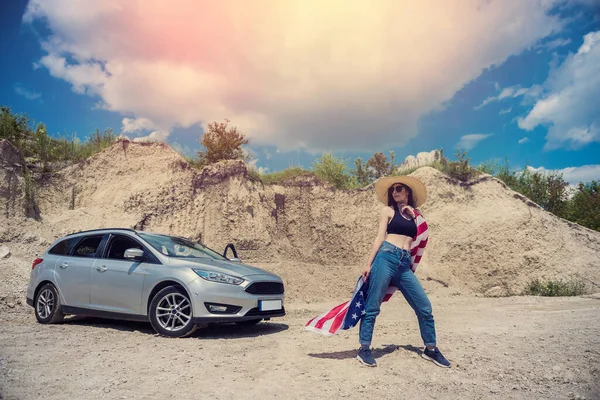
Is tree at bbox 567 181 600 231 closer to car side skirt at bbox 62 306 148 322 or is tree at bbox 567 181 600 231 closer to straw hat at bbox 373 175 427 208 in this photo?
straw hat at bbox 373 175 427 208

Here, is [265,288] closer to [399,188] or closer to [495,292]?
[399,188]

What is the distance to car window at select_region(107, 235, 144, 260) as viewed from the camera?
306 inches

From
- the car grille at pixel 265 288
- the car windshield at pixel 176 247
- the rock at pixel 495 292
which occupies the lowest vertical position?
the rock at pixel 495 292

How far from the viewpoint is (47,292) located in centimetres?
830

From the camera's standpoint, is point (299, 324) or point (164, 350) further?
A: point (299, 324)

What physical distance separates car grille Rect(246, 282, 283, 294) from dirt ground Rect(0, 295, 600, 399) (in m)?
0.72

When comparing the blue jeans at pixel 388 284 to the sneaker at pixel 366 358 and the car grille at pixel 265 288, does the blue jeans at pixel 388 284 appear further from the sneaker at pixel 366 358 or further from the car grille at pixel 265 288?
the car grille at pixel 265 288

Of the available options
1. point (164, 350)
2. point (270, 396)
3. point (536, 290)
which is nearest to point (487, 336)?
point (270, 396)

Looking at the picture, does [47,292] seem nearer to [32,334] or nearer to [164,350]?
[32,334]

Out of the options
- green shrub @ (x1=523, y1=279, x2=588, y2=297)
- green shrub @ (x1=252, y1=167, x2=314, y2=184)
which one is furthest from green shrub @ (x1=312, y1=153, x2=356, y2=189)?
green shrub @ (x1=523, y1=279, x2=588, y2=297)

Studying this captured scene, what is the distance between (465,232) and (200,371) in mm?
14145

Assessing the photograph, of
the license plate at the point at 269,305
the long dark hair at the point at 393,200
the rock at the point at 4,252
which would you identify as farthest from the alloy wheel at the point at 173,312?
the rock at the point at 4,252

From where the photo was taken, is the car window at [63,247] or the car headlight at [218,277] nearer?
the car headlight at [218,277]

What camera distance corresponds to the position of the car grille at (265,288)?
23.1 feet
